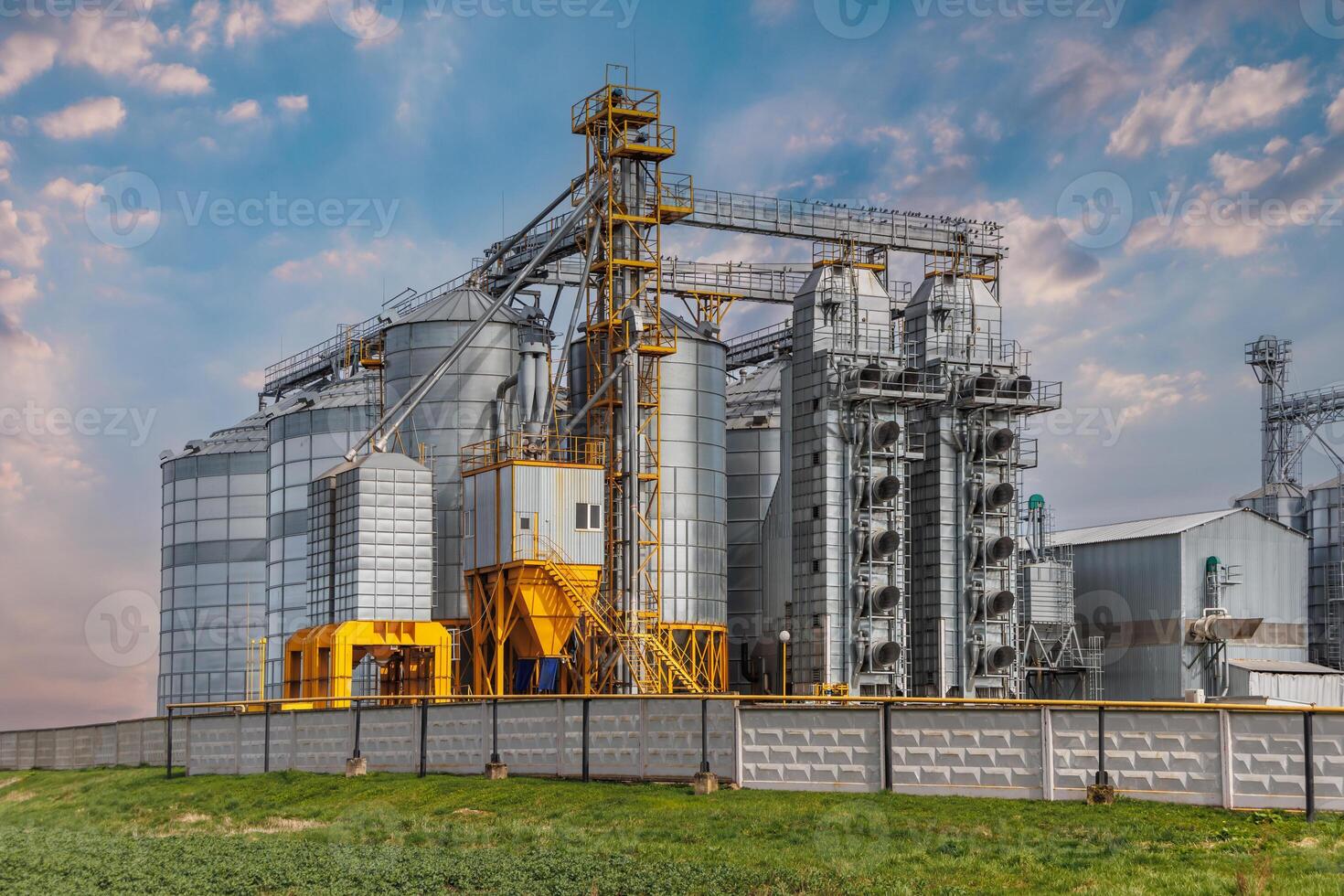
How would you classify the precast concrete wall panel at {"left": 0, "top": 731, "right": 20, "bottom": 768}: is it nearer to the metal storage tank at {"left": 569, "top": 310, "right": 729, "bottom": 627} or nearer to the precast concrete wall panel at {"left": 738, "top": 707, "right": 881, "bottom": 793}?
the metal storage tank at {"left": 569, "top": 310, "right": 729, "bottom": 627}

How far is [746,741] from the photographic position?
3291 centimetres

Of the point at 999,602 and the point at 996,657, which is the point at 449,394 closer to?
the point at 999,602

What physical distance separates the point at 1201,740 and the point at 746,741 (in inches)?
353

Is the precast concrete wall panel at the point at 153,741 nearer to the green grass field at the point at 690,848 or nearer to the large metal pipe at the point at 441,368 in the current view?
the large metal pipe at the point at 441,368

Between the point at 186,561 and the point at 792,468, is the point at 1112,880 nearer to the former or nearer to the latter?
the point at 792,468

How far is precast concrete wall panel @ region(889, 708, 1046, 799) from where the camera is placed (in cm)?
2981

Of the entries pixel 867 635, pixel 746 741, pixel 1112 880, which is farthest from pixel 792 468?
pixel 1112 880

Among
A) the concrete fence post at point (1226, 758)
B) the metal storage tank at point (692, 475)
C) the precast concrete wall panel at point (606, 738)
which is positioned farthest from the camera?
the metal storage tank at point (692, 475)

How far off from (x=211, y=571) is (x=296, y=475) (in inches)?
524

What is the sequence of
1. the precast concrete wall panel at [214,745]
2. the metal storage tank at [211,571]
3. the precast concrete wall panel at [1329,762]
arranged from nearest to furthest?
the precast concrete wall panel at [1329,762] < the precast concrete wall panel at [214,745] < the metal storage tank at [211,571]

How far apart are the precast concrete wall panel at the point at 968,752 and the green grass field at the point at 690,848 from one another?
2.13 feet

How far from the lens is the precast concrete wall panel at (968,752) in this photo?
29812 mm

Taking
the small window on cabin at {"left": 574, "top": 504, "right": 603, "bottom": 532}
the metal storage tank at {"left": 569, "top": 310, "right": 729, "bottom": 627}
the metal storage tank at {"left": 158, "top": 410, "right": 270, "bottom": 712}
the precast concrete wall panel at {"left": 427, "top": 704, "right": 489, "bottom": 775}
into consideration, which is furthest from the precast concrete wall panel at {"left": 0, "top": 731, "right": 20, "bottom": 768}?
the precast concrete wall panel at {"left": 427, "top": 704, "right": 489, "bottom": 775}

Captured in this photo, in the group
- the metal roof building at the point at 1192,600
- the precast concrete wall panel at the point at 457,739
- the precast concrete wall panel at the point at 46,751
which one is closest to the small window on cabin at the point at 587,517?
the precast concrete wall panel at the point at 457,739
